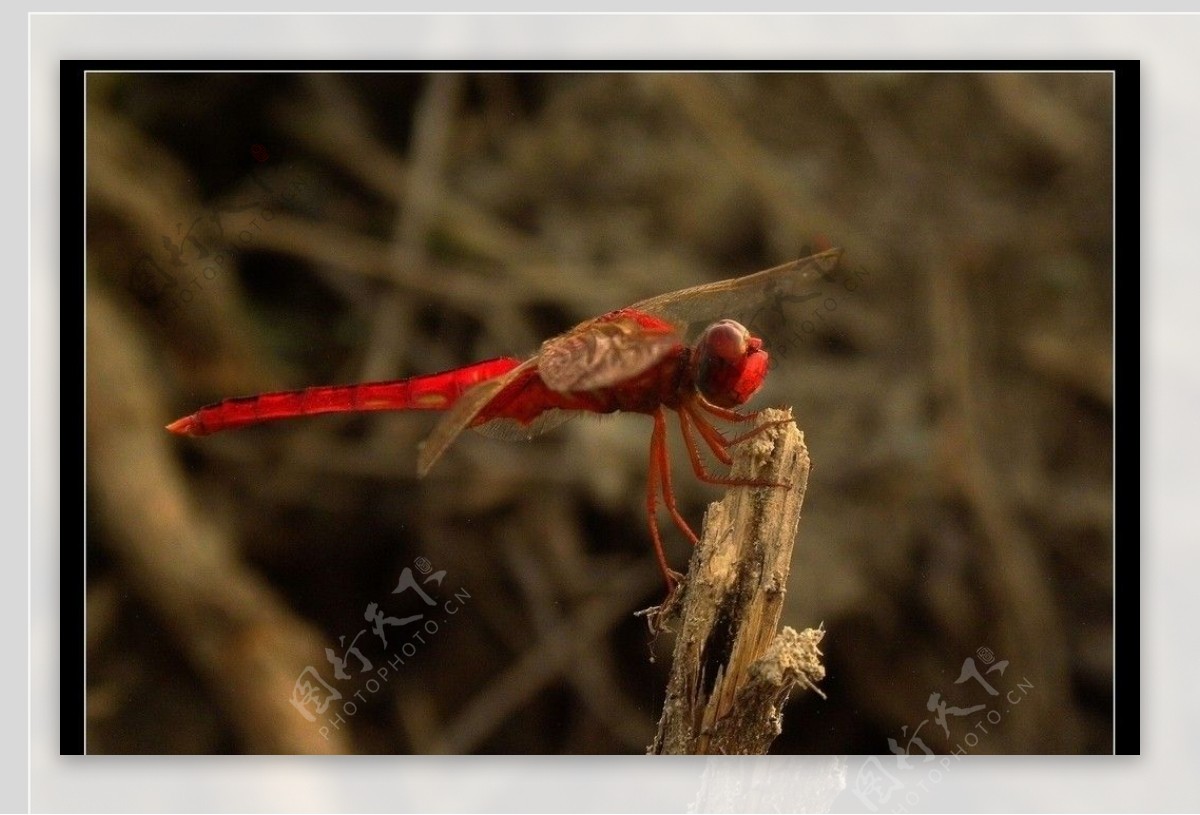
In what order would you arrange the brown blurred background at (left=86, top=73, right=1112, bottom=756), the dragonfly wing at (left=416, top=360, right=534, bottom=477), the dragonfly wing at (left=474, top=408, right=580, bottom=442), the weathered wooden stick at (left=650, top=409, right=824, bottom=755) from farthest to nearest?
the brown blurred background at (left=86, top=73, right=1112, bottom=756) → the dragonfly wing at (left=474, top=408, right=580, bottom=442) → the dragonfly wing at (left=416, top=360, right=534, bottom=477) → the weathered wooden stick at (left=650, top=409, right=824, bottom=755)

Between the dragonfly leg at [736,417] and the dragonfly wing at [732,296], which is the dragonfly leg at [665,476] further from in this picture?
the dragonfly wing at [732,296]

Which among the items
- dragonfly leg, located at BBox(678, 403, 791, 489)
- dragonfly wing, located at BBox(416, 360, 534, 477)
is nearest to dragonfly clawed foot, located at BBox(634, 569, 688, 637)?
dragonfly leg, located at BBox(678, 403, 791, 489)

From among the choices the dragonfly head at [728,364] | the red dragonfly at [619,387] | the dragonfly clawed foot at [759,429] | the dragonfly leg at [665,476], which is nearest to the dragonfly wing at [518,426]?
the red dragonfly at [619,387]

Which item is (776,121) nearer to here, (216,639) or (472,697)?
(472,697)

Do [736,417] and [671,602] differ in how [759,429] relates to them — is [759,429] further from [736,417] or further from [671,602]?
[671,602]

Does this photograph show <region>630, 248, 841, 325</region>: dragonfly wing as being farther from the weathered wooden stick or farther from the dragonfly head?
the weathered wooden stick

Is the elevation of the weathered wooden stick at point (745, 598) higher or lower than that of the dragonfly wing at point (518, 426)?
lower
